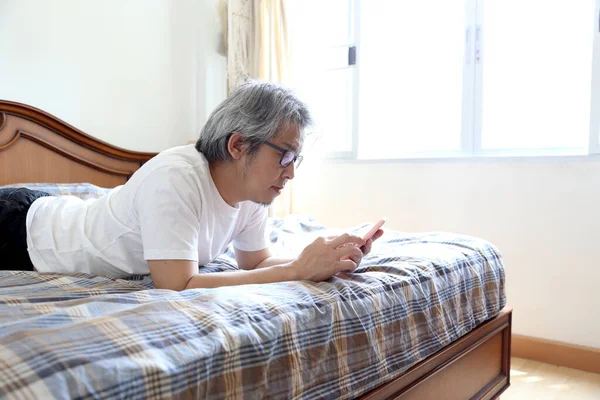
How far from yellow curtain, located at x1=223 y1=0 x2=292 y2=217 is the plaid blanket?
2.01 m

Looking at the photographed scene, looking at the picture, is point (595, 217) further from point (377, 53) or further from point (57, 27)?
point (57, 27)

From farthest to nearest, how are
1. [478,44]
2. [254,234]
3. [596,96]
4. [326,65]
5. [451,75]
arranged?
[326,65] < [451,75] < [478,44] < [596,96] < [254,234]

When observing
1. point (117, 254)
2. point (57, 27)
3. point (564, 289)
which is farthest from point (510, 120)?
point (57, 27)

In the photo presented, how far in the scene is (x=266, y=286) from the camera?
0.98 meters

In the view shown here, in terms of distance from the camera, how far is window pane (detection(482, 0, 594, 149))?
244cm

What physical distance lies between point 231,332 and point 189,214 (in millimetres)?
423

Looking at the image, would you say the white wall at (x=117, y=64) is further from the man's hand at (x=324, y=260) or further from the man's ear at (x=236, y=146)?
the man's hand at (x=324, y=260)

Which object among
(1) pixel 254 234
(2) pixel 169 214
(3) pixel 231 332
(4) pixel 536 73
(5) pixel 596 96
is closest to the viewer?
(3) pixel 231 332

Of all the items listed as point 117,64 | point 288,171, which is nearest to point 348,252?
point 288,171

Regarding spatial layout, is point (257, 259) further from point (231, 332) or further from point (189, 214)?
point (231, 332)

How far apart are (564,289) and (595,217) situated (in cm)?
38

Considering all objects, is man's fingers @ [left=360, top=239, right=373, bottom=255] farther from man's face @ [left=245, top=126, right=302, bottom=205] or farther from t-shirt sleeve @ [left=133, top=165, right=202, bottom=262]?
t-shirt sleeve @ [left=133, top=165, right=202, bottom=262]

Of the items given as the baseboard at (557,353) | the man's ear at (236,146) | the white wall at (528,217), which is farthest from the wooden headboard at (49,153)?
the baseboard at (557,353)

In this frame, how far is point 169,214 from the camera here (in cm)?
105
